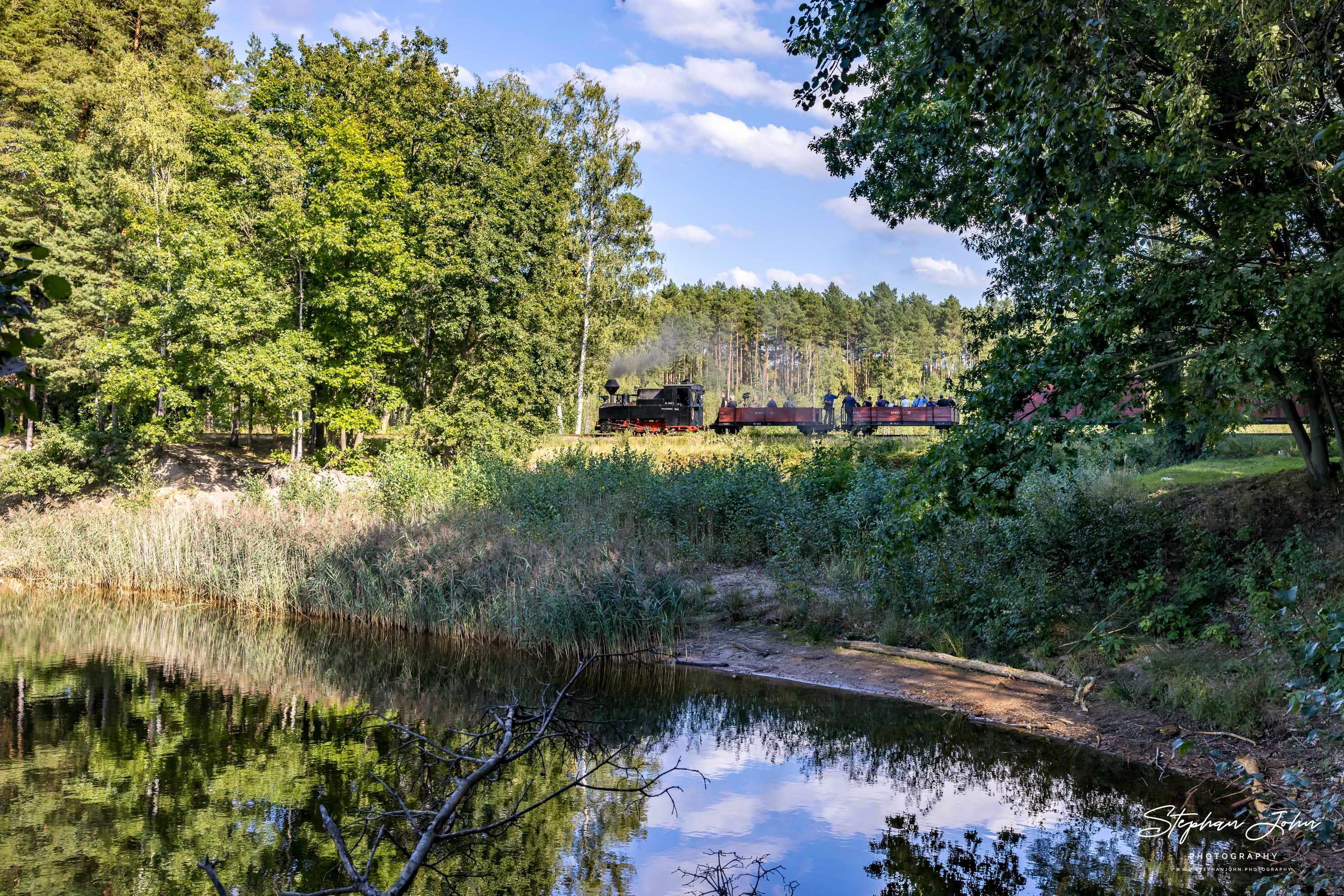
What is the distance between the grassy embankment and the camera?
9836 millimetres

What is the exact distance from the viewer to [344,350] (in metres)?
24.1

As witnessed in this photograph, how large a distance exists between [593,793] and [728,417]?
2567cm

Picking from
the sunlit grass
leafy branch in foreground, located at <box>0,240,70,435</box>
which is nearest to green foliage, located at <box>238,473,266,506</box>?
the sunlit grass

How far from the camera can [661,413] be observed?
34656 mm

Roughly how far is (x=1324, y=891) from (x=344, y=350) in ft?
77.4

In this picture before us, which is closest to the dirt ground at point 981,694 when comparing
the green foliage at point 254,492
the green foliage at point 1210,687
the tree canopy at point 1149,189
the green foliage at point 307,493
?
the green foliage at point 1210,687

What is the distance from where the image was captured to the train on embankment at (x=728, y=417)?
30.0 meters

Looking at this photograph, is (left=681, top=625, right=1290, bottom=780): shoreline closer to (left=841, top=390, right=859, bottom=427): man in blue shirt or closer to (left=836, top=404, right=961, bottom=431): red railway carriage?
(left=836, top=404, right=961, bottom=431): red railway carriage

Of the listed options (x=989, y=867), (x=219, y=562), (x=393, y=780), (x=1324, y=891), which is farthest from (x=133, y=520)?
(x=1324, y=891)

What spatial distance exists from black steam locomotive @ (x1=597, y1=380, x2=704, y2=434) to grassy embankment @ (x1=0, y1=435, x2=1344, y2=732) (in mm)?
14441

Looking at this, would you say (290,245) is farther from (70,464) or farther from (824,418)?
(824,418)

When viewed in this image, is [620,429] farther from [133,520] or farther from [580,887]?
[580,887]

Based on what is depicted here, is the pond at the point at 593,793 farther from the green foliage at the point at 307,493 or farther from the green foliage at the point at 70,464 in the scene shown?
the green foliage at the point at 70,464

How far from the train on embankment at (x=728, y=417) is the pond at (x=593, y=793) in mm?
17351
